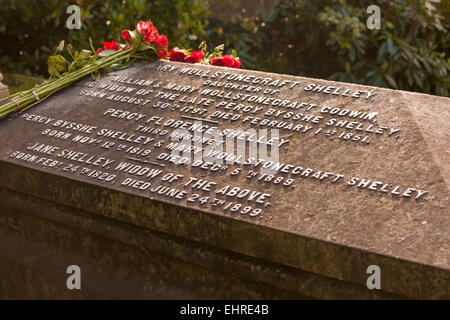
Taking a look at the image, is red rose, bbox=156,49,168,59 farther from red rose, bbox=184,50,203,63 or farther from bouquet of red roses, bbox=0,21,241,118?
red rose, bbox=184,50,203,63

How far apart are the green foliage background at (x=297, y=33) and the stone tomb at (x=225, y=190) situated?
314 cm

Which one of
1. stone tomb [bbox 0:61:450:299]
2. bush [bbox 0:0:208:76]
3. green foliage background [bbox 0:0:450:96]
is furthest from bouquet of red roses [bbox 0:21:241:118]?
green foliage background [bbox 0:0:450:96]

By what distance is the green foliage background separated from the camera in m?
6.05

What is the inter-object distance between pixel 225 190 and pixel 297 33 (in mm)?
4632

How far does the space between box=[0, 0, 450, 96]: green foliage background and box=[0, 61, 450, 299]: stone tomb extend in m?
3.14

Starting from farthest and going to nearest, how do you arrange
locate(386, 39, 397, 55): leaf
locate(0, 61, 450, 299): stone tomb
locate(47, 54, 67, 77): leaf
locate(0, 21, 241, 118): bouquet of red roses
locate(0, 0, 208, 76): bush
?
locate(0, 0, 208, 76): bush → locate(386, 39, 397, 55): leaf → locate(47, 54, 67, 77): leaf → locate(0, 21, 241, 118): bouquet of red roses → locate(0, 61, 450, 299): stone tomb

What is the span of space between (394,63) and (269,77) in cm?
353

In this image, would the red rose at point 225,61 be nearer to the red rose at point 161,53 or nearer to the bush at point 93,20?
the red rose at point 161,53

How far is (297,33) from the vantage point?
660cm

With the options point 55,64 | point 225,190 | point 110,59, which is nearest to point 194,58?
point 110,59

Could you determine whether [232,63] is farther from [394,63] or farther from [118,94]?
[394,63]

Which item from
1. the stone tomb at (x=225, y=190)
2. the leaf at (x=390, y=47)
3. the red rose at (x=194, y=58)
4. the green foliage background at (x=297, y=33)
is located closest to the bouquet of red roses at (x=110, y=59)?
the red rose at (x=194, y=58)
